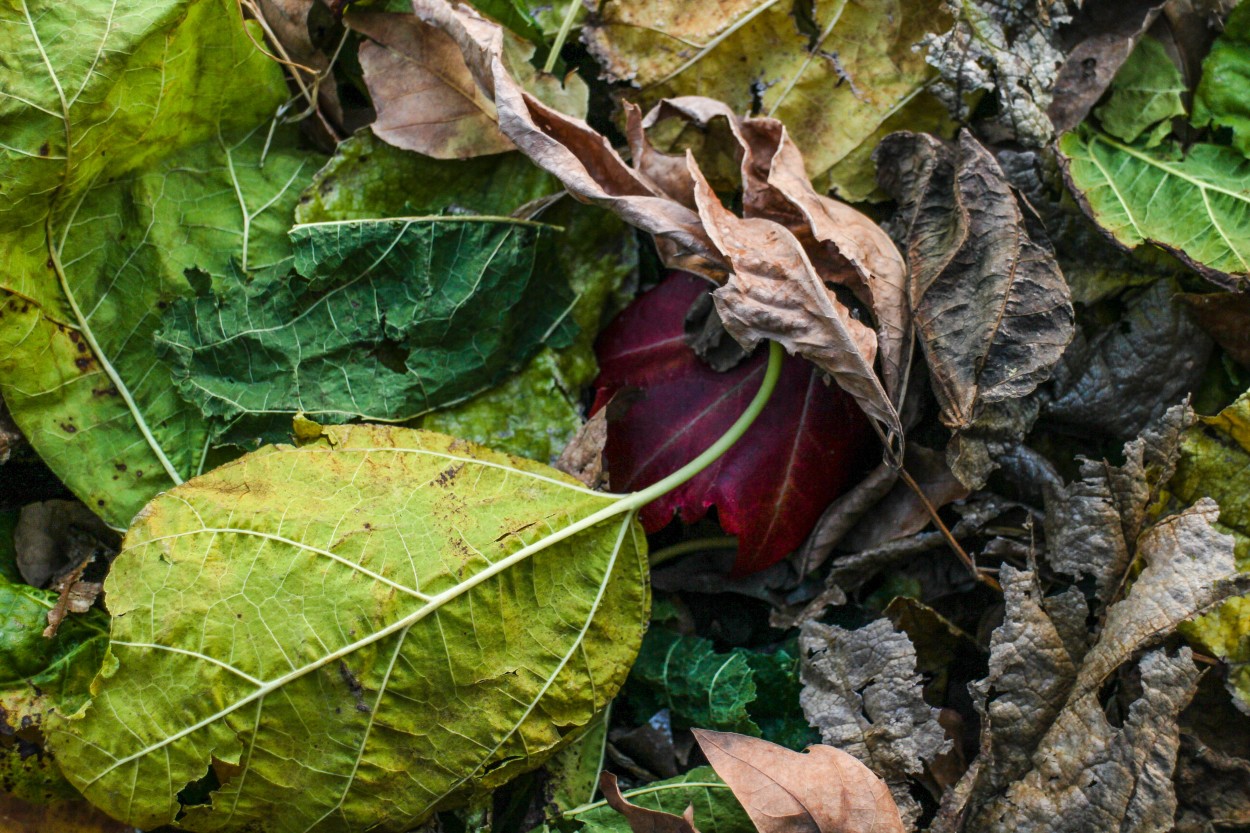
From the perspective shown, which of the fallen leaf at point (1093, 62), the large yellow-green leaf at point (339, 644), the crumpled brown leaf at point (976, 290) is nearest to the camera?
the large yellow-green leaf at point (339, 644)

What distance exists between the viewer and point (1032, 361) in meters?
1.43

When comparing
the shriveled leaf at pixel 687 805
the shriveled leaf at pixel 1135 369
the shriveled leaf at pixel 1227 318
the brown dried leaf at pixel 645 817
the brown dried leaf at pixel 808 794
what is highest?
the shriveled leaf at pixel 1227 318

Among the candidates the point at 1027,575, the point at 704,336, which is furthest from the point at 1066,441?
the point at 704,336

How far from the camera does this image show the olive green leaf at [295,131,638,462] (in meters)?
1.65

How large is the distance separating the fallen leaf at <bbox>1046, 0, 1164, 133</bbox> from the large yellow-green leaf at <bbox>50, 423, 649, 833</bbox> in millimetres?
1170

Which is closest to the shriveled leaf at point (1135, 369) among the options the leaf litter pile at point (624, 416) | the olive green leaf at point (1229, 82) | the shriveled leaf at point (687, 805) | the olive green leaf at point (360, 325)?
the leaf litter pile at point (624, 416)

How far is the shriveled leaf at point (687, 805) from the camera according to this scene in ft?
4.87

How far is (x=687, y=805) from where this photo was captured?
4.92 ft

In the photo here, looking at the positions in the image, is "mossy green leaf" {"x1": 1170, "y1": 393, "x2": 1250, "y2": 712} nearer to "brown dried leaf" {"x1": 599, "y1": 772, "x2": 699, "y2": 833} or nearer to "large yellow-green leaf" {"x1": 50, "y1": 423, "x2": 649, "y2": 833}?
"brown dried leaf" {"x1": 599, "y1": 772, "x2": 699, "y2": 833}

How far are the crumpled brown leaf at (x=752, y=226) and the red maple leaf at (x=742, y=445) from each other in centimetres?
12

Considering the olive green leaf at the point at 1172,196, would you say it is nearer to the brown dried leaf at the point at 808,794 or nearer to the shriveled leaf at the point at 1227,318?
the shriveled leaf at the point at 1227,318

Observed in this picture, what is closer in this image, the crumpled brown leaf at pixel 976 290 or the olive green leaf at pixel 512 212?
the crumpled brown leaf at pixel 976 290

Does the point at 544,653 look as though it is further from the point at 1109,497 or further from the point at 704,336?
the point at 1109,497

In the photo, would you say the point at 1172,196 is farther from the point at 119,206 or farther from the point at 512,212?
the point at 119,206
